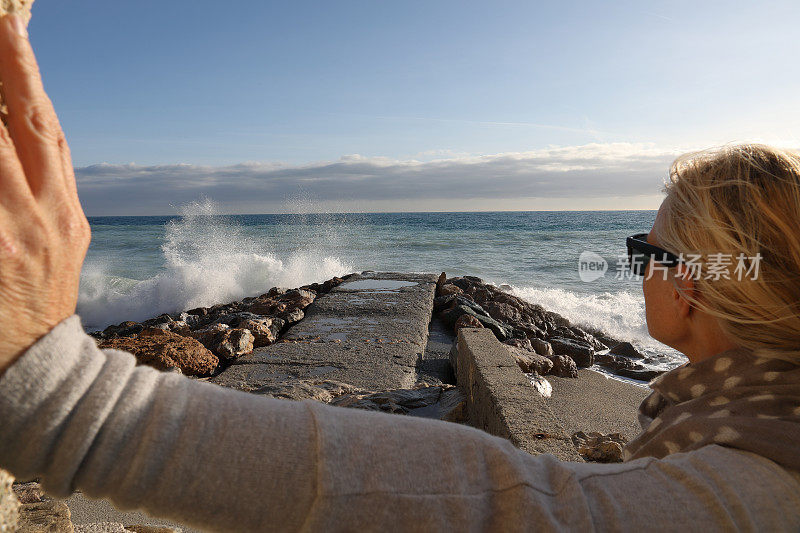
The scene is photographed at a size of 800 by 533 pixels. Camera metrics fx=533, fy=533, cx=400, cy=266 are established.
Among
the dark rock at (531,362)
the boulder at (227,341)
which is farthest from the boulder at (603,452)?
the boulder at (227,341)

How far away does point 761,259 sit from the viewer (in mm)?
924

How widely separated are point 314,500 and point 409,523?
0.12m

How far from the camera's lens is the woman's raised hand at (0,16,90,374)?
55 centimetres

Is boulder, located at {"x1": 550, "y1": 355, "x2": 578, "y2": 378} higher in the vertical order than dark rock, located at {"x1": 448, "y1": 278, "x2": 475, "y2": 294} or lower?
lower

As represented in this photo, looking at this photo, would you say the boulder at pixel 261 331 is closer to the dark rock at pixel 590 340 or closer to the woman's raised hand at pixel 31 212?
the woman's raised hand at pixel 31 212

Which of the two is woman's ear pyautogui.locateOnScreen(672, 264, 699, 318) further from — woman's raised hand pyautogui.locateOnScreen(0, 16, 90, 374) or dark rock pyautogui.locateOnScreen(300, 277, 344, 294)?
dark rock pyautogui.locateOnScreen(300, 277, 344, 294)

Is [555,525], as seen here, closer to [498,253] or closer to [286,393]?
[286,393]

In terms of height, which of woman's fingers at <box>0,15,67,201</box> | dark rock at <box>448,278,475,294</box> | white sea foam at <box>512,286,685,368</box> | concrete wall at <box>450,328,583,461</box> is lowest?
white sea foam at <box>512,286,685,368</box>

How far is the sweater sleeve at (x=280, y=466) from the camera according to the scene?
1.77 ft

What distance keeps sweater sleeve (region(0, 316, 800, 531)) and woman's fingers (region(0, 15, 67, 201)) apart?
165 millimetres

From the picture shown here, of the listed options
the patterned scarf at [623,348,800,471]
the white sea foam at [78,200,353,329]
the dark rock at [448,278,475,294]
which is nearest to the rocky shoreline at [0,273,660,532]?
the patterned scarf at [623,348,800,471]

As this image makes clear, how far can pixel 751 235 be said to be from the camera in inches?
36.2

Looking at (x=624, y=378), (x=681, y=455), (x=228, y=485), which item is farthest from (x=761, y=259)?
(x=624, y=378)

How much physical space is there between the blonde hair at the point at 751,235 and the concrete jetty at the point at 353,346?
3.04 metres
